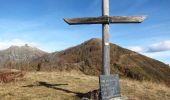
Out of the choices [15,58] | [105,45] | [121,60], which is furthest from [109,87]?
[121,60]

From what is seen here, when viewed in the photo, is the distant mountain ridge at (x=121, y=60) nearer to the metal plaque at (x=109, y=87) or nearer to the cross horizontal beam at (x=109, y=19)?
the cross horizontal beam at (x=109, y=19)

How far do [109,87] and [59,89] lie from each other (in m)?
4.10

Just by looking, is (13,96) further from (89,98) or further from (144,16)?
(144,16)

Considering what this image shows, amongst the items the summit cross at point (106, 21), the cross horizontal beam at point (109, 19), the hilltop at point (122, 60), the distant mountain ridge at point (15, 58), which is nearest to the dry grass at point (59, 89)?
the summit cross at point (106, 21)

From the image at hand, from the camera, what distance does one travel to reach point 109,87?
13594mm

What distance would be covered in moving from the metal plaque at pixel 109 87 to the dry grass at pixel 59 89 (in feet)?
6.52

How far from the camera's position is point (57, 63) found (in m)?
34.4

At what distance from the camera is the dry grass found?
15.7m

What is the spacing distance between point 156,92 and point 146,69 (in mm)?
37685

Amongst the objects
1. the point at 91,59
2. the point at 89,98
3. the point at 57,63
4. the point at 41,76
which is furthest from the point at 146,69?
the point at 89,98

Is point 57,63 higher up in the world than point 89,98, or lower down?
higher up

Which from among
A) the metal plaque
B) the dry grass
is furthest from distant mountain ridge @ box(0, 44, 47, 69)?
the metal plaque

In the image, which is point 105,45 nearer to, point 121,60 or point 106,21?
point 106,21

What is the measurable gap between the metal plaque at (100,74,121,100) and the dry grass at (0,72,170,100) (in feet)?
6.52
